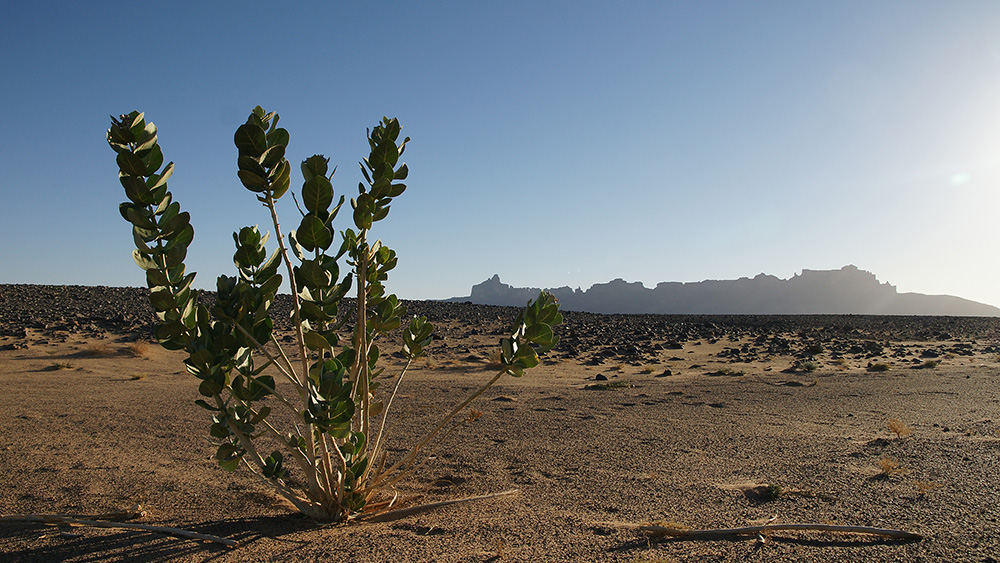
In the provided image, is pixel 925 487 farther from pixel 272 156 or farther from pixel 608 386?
pixel 608 386

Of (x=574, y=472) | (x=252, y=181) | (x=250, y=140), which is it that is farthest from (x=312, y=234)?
(x=574, y=472)

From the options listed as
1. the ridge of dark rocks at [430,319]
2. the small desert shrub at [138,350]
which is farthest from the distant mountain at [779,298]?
the small desert shrub at [138,350]

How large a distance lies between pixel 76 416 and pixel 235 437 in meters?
5.49

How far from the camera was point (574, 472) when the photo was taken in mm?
4668

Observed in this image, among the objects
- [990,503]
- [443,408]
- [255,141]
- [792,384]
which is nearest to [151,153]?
[255,141]

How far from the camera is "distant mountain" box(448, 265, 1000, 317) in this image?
110 meters

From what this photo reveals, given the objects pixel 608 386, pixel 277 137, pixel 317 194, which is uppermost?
pixel 277 137

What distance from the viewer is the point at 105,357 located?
1527 cm

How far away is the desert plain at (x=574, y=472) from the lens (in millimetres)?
2855

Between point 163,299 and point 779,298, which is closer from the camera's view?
point 163,299

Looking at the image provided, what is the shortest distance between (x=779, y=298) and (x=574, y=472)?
12495 centimetres

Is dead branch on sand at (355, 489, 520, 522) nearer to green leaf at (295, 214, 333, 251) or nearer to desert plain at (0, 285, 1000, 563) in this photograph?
desert plain at (0, 285, 1000, 563)

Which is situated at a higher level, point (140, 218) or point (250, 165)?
point (250, 165)

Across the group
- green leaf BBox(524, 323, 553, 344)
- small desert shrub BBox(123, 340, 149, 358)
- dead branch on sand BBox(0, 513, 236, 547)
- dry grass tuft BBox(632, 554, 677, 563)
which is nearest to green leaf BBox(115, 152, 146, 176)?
dead branch on sand BBox(0, 513, 236, 547)
